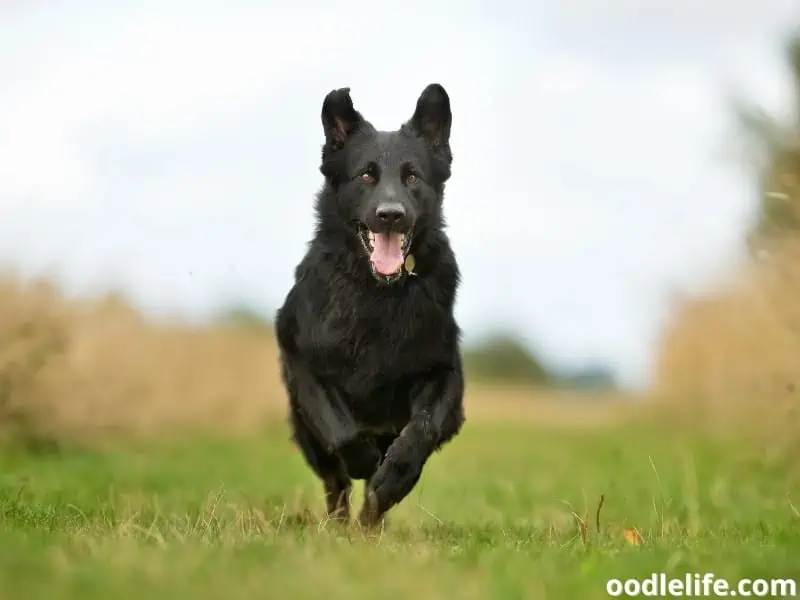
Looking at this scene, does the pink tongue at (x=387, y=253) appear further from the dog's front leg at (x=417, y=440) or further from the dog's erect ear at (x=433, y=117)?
the dog's erect ear at (x=433, y=117)

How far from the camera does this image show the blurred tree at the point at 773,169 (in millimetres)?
11188

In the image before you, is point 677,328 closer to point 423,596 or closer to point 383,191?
point 383,191

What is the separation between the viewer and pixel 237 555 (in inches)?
169

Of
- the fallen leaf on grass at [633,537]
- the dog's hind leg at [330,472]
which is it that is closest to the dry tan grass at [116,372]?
the dog's hind leg at [330,472]

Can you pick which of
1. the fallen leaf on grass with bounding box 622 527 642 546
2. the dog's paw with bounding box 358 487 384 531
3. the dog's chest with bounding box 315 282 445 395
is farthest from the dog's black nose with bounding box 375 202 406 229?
the fallen leaf on grass with bounding box 622 527 642 546

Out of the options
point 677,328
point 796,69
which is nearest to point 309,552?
point 796,69

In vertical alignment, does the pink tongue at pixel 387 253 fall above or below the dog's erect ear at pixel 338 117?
below

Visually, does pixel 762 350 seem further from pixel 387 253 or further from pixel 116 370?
pixel 116 370

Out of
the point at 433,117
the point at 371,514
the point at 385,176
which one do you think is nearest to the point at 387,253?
the point at 385,176

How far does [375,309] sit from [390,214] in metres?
0.62

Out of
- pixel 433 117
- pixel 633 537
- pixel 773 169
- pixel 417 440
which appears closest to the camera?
pixel 633 537

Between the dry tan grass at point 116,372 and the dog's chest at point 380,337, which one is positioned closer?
the dog's chest at point 380,337

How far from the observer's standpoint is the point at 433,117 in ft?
24.1

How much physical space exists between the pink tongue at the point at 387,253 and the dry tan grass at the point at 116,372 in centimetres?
666
